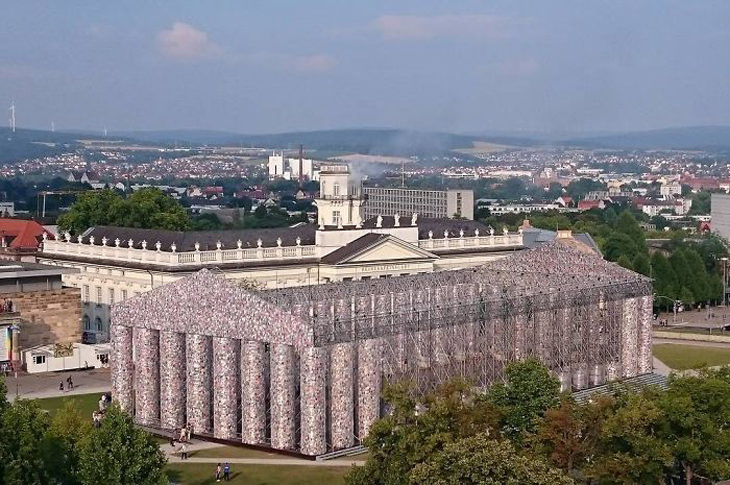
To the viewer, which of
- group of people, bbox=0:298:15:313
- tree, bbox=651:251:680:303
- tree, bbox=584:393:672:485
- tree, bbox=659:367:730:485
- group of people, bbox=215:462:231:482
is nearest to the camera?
tree, bbox=584:393:672:485

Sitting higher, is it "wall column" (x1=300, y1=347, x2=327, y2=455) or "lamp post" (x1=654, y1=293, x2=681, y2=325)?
"wall column" (x1=300, y1=347, x2=327, y2=455)

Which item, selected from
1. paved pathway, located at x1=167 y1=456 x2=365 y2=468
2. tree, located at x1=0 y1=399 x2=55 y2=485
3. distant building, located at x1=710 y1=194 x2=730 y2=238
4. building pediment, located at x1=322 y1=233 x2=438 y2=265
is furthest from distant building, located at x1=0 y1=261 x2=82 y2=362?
distant building, located at x1=710 y1=194 x2=730 y2=238

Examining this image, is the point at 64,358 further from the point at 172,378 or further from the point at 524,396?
the point at 524,396

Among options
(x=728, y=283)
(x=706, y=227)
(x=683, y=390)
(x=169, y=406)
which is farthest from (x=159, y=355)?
(x=706, y=227)

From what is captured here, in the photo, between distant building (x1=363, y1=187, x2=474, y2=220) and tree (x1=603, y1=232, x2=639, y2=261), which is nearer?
tree (x1=603, y1=232, x2=639, y2=261)

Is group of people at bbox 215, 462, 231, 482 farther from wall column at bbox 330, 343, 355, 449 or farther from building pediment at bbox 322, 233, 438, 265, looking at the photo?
building pediment at bbox 322, 233, 438, 265

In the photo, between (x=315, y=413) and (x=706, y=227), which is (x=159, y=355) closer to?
(x=315, y=413)

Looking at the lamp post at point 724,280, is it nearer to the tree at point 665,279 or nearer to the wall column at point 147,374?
the tree at point 665,279
